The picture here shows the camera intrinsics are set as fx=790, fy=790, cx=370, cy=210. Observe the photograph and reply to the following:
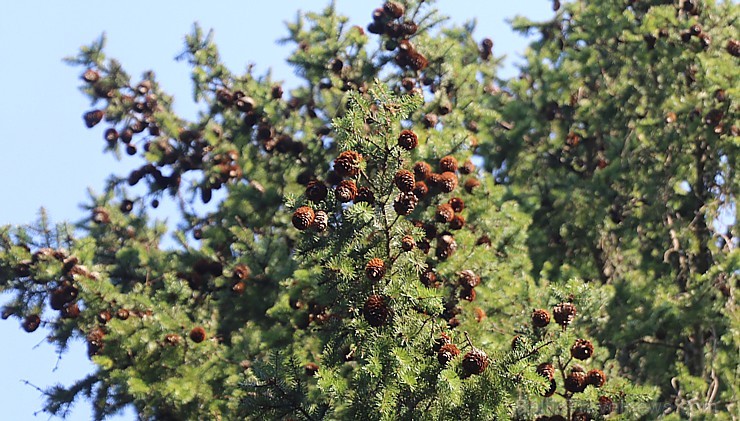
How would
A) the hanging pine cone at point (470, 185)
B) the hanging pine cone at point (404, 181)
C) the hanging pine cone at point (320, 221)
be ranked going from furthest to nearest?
the hanging pine cone at point (470, 185) → the hanging pine cone at point (404, 181) → the hanging pine cone at point (320, 221)

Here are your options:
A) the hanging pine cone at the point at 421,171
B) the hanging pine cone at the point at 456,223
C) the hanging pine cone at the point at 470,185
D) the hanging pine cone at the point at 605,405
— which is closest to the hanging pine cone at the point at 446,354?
the hanging pine cone at the point at 605,405

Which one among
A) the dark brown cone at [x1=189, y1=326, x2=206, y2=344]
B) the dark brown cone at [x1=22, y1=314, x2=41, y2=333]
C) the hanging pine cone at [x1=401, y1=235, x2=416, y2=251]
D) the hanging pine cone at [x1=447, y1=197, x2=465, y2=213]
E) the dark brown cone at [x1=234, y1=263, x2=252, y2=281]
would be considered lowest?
the hanging pine cone at [x1=401, y1=235, x2=416, y2=251]

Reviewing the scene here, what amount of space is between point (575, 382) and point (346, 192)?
64.9 inches

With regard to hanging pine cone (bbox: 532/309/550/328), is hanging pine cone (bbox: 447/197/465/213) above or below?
above

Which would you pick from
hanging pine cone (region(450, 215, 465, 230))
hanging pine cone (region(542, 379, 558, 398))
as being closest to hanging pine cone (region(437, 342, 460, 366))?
hanging pine cone (region(542, 379, 558, 398))

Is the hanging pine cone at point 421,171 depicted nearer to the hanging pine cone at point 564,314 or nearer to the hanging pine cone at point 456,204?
the hanging pine cone at point 456,204

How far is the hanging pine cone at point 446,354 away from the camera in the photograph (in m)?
4.04

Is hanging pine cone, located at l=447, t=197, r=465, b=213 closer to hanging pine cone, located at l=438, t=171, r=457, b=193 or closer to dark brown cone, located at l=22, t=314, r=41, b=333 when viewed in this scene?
hanging pine cone, located at l=438, t=171, r=457, b=193

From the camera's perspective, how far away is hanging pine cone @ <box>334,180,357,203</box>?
13.7 feet

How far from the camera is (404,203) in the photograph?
4238 mm

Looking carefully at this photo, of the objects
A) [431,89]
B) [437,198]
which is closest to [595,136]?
[431,89]

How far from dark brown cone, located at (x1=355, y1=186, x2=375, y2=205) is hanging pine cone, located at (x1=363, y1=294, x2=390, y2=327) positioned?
55 cm

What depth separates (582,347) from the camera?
14.1ft

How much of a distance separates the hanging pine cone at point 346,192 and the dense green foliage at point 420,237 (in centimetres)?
2
